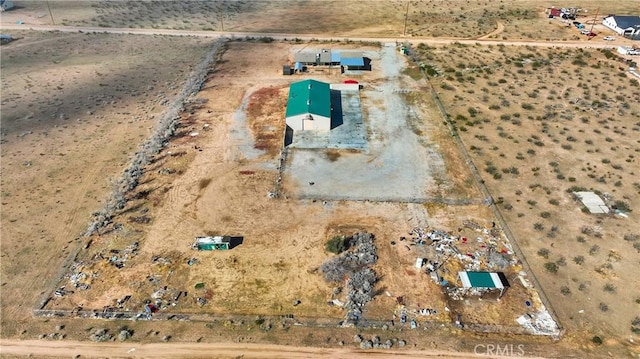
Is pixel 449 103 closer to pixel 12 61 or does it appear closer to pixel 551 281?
pixel 551 281

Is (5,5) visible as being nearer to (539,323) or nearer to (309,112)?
(309,112)

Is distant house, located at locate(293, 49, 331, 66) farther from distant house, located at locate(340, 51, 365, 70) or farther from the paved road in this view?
the paved road

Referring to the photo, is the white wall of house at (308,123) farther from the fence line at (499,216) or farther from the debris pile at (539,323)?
the debris pile at (539,323)

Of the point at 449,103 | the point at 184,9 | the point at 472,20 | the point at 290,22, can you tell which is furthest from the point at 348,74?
the point at 184,9

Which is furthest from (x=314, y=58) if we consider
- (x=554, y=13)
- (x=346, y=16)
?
(x=554, y=13)

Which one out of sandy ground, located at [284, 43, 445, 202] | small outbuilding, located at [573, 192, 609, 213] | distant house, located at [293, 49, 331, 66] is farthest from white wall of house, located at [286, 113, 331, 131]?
small outbuilding, located at [573, 192, 609, 213]

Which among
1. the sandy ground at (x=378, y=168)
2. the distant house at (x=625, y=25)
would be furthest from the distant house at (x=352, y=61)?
the distant house at (x=625, y=25)
